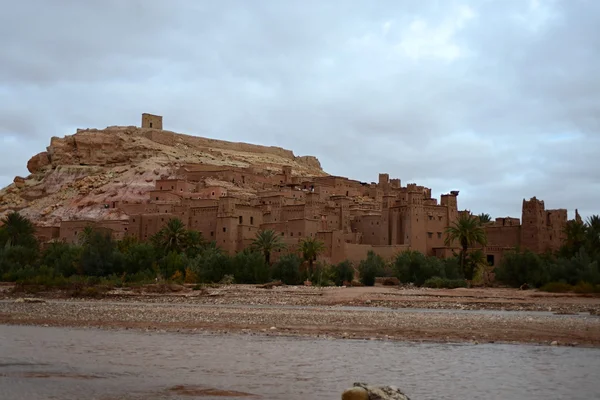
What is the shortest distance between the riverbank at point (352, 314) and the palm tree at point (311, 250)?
6978 millimetres

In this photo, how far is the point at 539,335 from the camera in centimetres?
1944

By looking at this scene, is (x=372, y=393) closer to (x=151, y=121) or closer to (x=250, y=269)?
(x=250, y=269)

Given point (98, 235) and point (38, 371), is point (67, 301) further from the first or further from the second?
point (38, 371)

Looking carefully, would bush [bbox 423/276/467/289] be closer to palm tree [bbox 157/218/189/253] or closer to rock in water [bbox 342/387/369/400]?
palm tree [bbox 157/218/189/253]

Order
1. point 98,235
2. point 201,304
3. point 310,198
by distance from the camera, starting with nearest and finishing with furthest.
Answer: point 201,304
point 98,235
point 310,198

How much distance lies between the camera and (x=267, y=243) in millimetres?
48875

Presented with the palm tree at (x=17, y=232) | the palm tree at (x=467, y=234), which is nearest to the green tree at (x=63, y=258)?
the palm tree at (x=17, y=232)

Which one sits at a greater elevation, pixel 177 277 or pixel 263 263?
pixel 263 263

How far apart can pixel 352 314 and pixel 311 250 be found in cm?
2078

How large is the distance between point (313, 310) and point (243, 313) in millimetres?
3270

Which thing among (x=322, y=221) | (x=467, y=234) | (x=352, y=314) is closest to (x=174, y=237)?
(x=322, y=221)

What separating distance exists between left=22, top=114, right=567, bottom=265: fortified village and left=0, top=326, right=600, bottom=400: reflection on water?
106 feet

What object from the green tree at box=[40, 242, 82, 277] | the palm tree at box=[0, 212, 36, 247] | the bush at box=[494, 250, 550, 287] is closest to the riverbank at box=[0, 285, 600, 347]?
the bush at box=[494, 250, 550, 287]

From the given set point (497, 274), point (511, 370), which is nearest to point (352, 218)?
point (497, 274)
